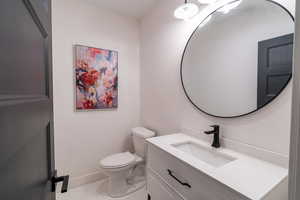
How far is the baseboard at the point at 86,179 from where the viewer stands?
1.81 metres

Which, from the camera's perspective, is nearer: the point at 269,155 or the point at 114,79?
the point at 269,155

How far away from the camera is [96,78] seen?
6.21 ft

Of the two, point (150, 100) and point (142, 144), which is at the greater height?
point (150, 100)

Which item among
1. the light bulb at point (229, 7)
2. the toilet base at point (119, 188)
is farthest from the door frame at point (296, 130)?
the toilet base at point (119, 188)

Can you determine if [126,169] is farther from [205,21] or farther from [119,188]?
[205,21]

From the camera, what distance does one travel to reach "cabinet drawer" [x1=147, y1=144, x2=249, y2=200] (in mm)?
666

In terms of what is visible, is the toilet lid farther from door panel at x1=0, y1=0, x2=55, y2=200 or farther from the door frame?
the door frame

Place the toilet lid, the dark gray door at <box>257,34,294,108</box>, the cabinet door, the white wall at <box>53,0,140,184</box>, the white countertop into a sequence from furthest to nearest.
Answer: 1. the white wall at <box>53,0,140,184</box>
2. the toilet lid
3. the cabinet door
4. the dark gray door at <box>257,34,294,108</box>
5. the white countertop

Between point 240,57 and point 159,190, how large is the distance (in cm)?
122

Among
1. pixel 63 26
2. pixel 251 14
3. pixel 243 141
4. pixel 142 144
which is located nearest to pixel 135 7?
pixel 63 26

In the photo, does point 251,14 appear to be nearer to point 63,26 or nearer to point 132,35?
→ point 132,35

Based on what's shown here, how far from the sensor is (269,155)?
0.86 m

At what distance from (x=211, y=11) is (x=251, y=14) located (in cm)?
34

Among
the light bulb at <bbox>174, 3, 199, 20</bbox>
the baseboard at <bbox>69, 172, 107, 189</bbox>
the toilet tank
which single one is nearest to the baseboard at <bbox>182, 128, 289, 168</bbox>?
the toilet tank
